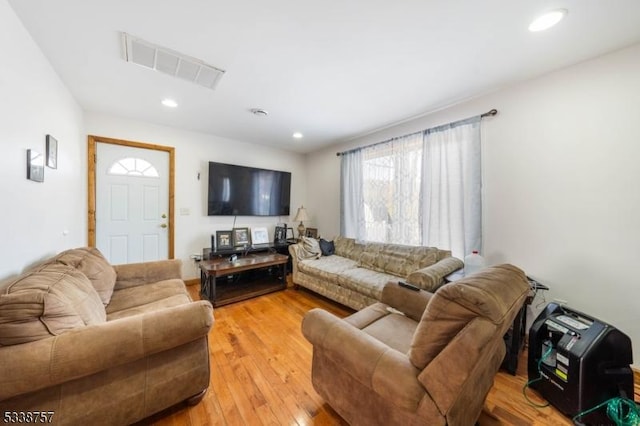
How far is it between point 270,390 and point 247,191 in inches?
122

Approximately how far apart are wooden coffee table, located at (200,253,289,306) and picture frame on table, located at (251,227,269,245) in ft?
1.62

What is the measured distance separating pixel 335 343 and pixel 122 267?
2.28 m

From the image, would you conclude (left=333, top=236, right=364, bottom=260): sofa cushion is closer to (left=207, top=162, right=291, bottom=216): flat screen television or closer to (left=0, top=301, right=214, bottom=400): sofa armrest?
(left=207, top=162, right=291, bottom=216): flat screen television

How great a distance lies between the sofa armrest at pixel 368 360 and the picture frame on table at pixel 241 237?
2.88 m

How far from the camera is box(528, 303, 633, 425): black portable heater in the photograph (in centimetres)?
129

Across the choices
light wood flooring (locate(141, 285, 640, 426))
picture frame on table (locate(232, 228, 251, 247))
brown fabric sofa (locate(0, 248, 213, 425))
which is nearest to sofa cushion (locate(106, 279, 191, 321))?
brown fabric sofa (locate(0, 248, 213, 425))

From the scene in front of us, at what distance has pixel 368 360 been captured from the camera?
1.01 meters

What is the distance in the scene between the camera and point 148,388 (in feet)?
3.95

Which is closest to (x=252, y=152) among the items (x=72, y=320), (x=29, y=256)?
(x=29, y=256)

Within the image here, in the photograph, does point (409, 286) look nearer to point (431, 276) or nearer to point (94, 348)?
point (431, 276)

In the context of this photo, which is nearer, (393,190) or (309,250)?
(393,190)

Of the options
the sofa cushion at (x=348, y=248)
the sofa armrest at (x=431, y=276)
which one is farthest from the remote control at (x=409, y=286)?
the sofa cushion at (x=348, y=248)

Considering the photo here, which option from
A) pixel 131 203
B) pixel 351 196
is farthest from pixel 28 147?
pixel 351 196

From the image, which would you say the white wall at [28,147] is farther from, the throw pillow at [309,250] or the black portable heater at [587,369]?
the black portable heater at [587,369]
